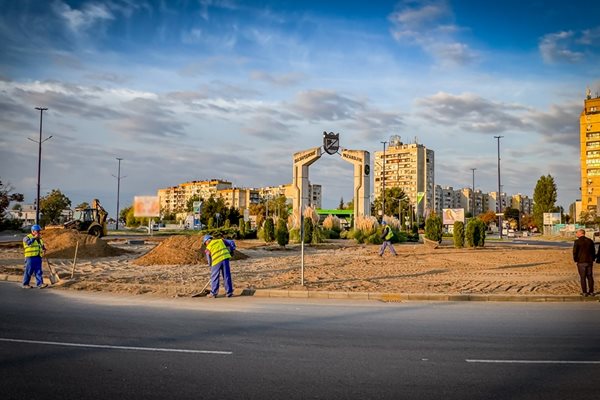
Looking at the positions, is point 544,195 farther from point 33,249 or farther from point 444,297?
point 33,249

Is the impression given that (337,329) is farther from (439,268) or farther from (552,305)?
(439,268)

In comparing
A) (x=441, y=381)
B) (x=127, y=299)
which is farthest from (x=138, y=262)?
(x=441, y=381)

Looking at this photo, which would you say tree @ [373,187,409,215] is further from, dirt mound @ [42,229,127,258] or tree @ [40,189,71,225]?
dirt mound @ [42,229,127,258]

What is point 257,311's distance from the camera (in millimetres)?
11148

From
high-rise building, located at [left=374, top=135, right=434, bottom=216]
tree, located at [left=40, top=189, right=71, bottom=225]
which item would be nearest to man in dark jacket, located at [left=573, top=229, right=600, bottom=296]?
tree, located at [left=40, top=189, right=71, bottom=225]

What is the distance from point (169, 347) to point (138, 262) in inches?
660

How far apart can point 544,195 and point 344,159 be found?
186 ft

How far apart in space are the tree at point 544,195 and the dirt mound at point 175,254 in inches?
3170

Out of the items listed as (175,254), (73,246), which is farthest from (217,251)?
(73,246)

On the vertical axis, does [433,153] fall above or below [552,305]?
above

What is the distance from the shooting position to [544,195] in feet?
298

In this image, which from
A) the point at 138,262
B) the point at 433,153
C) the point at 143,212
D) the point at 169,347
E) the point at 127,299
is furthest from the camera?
the point at 433,153

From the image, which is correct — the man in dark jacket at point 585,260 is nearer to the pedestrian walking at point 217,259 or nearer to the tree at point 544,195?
the pedestrian walking at point 217,259

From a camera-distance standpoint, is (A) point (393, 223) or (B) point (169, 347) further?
(A) point (393, 223)
